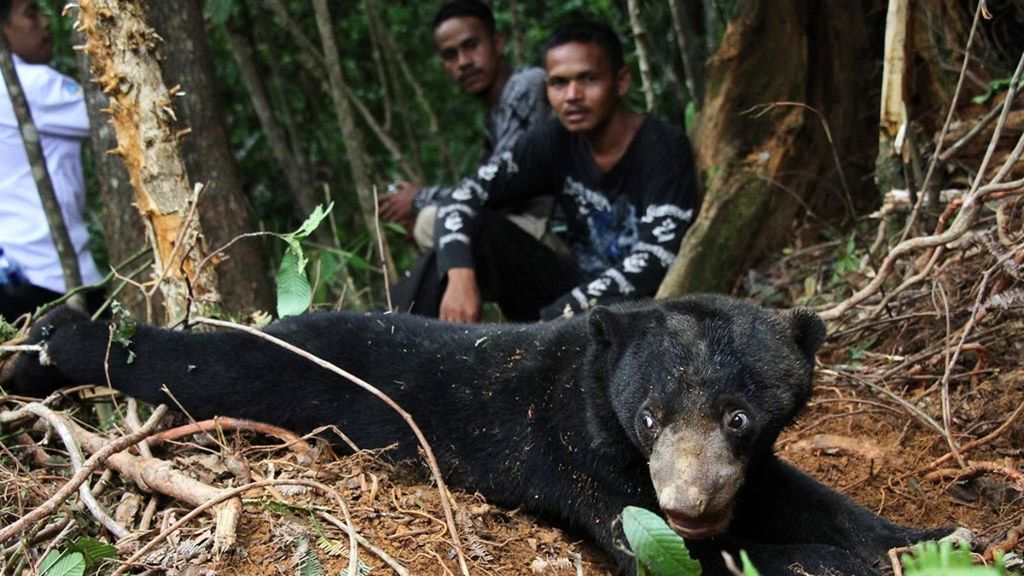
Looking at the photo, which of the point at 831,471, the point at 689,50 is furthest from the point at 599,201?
the point at 831,471

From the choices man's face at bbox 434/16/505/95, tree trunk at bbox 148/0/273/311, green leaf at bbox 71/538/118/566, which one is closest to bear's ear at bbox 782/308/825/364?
green leaf at bbox 71/538/118/566

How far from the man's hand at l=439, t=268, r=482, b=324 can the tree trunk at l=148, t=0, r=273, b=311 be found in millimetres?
1184

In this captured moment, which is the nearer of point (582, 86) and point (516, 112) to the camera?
point (582, 86)

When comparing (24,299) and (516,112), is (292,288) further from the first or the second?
(516,112)

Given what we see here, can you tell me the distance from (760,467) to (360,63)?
29.3 ft

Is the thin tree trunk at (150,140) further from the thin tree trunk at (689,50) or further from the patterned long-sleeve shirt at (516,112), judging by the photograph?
the thin tree trunk at (689,50)

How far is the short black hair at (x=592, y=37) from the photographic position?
665 centimetres

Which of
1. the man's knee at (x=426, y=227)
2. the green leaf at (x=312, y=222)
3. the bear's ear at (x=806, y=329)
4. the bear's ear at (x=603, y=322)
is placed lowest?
the man's knee at (x=426, y=227)

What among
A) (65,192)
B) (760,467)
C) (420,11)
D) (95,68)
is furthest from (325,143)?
(760,467)

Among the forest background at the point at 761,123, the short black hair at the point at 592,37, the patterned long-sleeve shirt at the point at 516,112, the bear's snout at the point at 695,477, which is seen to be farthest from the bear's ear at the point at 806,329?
the patterned long-sleeve shirt at the point at 516,112

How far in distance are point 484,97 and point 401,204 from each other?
1.23 m

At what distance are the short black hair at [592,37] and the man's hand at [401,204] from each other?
1.70m

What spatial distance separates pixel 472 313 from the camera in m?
6.63

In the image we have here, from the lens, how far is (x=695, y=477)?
299cm
